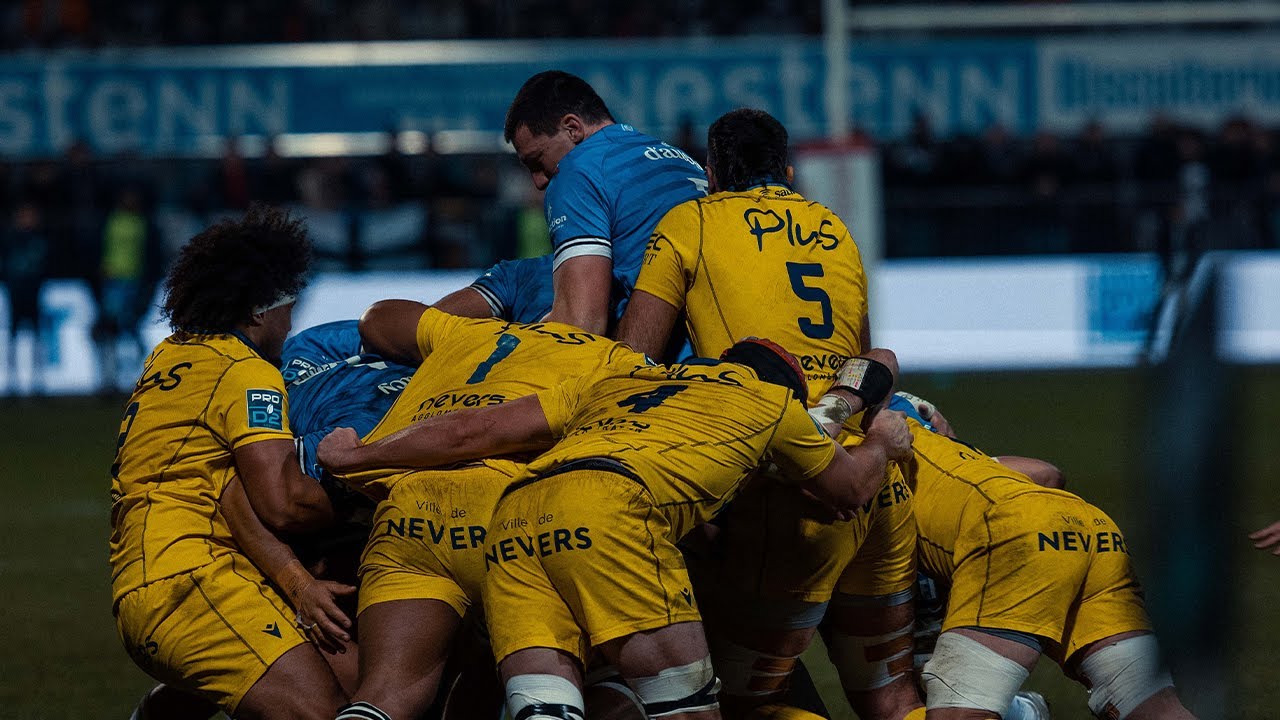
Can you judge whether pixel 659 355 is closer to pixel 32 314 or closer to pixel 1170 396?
pixel 1170 396

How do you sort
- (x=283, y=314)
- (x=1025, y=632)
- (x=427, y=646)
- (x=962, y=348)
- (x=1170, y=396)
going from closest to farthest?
(x=1170, y=396) → (x=427, y=646) → (x=1025, y=632) → (x=283, y=314) → (x=962, y=348)

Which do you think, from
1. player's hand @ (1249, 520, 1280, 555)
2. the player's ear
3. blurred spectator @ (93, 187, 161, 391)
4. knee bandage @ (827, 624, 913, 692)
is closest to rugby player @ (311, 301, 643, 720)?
knee bandage @ (827, 624, 913, 692)

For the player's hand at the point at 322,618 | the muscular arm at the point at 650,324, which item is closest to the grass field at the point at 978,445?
the muscular arm at the point at 650,324

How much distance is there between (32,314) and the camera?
16234mm

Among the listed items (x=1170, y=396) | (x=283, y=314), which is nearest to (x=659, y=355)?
(x=283, y=314)

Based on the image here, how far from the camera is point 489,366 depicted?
422 cm

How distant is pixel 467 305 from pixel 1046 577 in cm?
209

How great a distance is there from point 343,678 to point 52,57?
16.2 m

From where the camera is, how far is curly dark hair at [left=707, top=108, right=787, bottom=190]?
491 centimetres

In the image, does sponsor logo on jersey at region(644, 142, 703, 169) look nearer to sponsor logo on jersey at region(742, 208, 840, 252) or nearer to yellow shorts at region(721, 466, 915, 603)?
sponsor logo on jersey at region(742, 208, 840, 252)

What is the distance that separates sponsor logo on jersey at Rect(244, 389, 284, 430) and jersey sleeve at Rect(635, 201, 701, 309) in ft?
3.90

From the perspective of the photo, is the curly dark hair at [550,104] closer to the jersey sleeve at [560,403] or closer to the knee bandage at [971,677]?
the jersey sleeve at [560,403]

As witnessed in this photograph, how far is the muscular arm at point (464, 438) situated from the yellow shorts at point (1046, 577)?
1186 millimetres

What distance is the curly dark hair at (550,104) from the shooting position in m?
5.36
